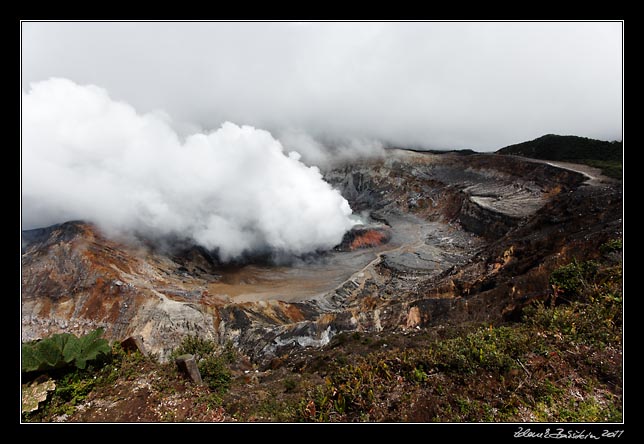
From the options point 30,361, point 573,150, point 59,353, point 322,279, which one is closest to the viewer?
point 30,361

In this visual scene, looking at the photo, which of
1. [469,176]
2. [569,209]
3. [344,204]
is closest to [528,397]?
[569,209]

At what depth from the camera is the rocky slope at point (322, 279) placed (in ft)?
57.8

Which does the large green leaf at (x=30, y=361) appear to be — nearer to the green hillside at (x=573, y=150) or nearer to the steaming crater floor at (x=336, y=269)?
the steaming crater floor at (x=336, y=269)

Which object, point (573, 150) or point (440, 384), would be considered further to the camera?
point (573, 150)

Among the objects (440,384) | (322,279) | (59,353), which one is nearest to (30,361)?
(59,353)

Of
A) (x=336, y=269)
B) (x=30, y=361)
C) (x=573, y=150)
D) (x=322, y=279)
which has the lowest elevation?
(x=322, y=279)

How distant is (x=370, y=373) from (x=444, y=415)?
1.63m

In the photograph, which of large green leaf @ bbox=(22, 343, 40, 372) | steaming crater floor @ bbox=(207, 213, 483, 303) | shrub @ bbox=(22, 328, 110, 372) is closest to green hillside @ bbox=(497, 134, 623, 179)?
steaming crater floor @ bbox=(207, 213, 483, 303)

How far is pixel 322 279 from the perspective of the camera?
32.2m

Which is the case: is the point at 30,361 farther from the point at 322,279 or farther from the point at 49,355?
the point at 322,279

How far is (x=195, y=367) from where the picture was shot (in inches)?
296

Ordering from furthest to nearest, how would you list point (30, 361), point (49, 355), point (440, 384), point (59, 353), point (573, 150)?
point (573, 150) < point (59, 353) < point (49, 355) < point (30, 361) < point (440, 384)

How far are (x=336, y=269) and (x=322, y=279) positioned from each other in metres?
4.05

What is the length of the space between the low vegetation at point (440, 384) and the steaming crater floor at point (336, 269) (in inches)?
730
